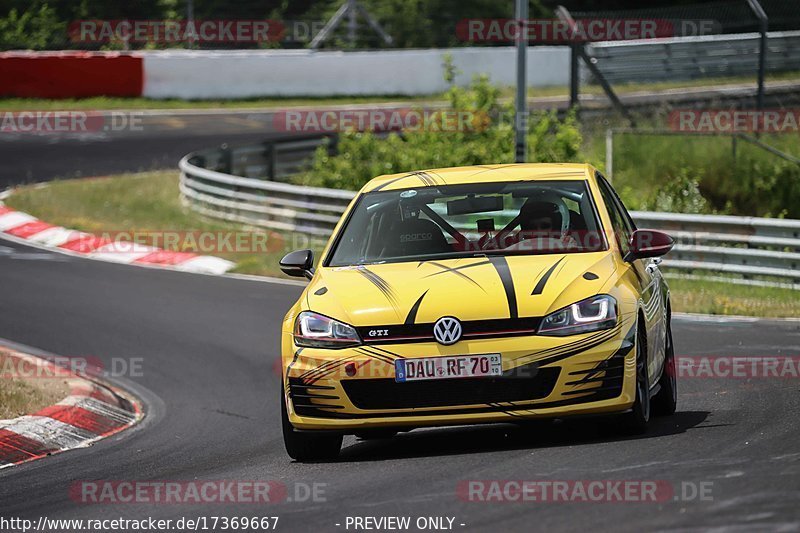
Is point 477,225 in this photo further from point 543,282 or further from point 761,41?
point 761,41

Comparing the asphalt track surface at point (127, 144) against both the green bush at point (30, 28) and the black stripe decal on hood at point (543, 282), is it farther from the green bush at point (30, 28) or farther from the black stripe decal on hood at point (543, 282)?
Answer: the black stripe decal on hood at point (543, 282)

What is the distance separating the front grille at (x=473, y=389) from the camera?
288 inches

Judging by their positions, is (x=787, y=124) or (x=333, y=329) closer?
(x=333, y=329)

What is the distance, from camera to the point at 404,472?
711cm

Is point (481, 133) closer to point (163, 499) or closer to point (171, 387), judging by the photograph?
point (171, 387)

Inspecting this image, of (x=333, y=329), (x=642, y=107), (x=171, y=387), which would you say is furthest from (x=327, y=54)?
(x=333, y=329)

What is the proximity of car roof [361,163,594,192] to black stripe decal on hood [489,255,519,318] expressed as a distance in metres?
0.87

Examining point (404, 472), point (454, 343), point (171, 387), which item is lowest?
point (171, 387)

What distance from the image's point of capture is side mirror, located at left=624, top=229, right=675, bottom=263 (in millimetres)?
8242

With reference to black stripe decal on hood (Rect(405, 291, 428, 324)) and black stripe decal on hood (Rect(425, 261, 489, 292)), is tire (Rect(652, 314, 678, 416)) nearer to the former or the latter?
black stripe decal on hood (Rect(425, 261, 489, 292))

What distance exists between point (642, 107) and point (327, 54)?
1390 centimetres

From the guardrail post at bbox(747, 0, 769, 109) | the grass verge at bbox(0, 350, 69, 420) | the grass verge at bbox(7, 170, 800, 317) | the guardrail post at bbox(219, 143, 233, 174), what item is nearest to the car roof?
the grass verge at bbox(0, 350, 69, 420)

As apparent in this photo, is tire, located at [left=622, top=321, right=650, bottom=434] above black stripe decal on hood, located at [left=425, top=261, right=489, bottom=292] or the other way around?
the other way around

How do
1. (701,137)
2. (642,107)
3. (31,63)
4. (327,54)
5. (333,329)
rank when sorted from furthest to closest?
(327,54) < (31,63) < (642,107) < (701,137) < (333,329)
